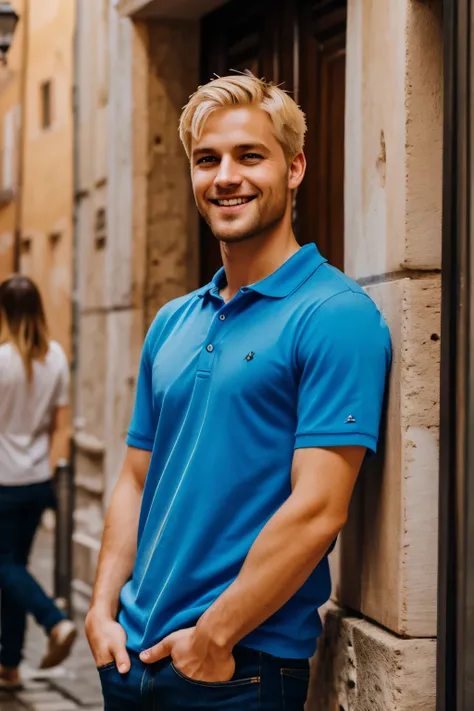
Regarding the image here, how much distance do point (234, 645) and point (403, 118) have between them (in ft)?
4.33

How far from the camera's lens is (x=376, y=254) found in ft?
10.7

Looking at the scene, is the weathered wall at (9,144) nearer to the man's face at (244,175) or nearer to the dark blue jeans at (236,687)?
the man's face at (244,175)

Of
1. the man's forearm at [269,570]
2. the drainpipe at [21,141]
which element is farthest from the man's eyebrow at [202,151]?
the drainpipe at [21,141]

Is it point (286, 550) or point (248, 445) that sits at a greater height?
point (248, 445)

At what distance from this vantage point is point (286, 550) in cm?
276

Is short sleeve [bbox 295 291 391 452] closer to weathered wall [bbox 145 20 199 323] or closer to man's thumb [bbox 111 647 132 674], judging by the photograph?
man's thumb [bbox 111 647 132 674]

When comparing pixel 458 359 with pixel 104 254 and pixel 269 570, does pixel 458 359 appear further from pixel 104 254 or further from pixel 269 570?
pixel 104 254

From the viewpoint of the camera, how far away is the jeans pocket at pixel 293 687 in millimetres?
2895

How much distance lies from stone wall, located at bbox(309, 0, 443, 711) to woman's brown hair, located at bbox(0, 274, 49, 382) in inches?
133

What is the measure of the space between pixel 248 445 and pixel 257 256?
48cm

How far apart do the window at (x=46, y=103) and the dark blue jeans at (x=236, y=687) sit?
1222 centimetres

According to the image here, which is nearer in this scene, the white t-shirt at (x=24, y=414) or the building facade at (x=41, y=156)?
the white t-shirt at (x=24, y=414)

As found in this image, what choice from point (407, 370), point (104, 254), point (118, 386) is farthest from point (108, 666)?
point (104, 254)

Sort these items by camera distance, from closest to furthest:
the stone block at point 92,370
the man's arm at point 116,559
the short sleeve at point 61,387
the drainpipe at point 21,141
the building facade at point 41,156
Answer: the man's arm at point 116,559, the short sleeve at point 61,387, the stone block at point 92,370, the building facade at point 41,156, the drainpipe at point 21,141
